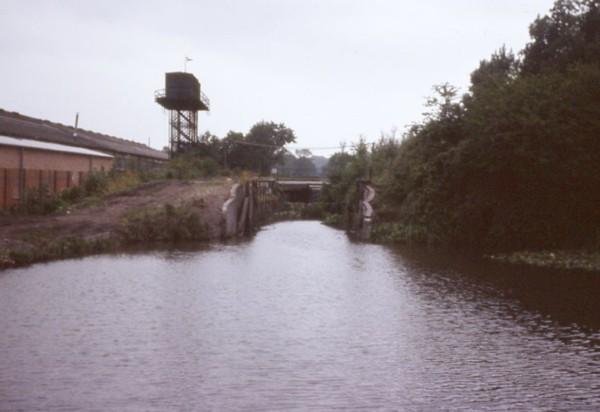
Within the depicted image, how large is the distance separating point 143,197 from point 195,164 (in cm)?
1767

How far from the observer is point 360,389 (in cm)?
820

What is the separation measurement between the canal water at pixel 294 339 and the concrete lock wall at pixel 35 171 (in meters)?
11.6

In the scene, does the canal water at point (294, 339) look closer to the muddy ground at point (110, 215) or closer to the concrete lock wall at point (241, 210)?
the muddy ground at point (110, 215)

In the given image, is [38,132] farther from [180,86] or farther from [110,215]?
[180,86]

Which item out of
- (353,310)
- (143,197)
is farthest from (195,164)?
(353,310)

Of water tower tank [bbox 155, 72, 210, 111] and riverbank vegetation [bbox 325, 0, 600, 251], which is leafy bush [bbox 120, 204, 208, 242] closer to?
riverbank vegetation [bbox 325, 0, 600, 251]

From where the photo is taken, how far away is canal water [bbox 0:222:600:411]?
7945 millimetres

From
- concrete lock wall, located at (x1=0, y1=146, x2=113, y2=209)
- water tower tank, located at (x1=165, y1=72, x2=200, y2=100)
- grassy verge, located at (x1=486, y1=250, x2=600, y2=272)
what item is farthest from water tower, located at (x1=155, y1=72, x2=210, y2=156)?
grassy verge, located at (x1=486, y1=250, x2=600, y2=272)

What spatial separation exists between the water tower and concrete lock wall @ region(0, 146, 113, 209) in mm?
19201

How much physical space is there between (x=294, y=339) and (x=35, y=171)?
24352 millimetres

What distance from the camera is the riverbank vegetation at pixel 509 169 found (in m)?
21.8

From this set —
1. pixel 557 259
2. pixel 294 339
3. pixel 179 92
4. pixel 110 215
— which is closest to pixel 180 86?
pixel 179 92

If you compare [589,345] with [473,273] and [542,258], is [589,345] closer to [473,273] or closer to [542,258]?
[473,273]

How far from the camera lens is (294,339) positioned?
1062cm
